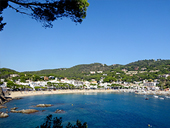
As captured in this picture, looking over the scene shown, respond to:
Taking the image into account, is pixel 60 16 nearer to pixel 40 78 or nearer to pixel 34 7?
pixel 34 7

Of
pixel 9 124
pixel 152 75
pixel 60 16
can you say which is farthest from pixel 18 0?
pixel 152 75

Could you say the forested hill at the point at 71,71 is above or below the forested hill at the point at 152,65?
below

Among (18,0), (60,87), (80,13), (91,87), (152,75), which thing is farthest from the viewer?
(152,75)

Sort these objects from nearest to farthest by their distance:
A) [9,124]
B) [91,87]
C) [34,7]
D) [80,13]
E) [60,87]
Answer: [34,7], [80,13], [9,124], [60,87], [91,87]

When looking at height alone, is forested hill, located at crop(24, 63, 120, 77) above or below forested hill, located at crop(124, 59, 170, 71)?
below

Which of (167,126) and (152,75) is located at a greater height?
(152,75)

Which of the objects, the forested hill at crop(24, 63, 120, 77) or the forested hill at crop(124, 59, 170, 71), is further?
the forested hill at crop(124, 59, 170, 71)

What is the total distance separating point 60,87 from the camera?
69125 mm

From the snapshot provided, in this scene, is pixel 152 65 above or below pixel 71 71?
above

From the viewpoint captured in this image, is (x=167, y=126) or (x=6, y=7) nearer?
(x=6, y=7)

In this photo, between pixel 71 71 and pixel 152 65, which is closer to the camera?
pixel 71 71

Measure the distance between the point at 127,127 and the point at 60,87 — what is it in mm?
54309

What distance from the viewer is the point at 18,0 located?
6555 mm

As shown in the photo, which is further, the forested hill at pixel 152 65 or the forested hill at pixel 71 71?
the forested hill at pixel 152 65
